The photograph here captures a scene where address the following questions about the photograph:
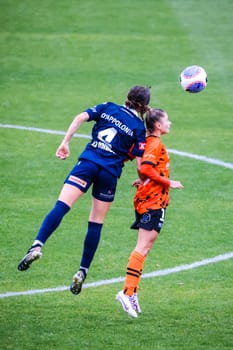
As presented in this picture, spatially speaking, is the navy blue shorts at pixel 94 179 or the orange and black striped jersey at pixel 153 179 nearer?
the orange and black striped jersey at pixel 153 179

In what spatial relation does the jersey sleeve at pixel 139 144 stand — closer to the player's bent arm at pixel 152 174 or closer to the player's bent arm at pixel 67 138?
the player's bent arm at pixel 152 174

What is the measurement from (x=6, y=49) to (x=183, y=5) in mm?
6614

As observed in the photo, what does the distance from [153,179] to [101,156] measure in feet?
2.11

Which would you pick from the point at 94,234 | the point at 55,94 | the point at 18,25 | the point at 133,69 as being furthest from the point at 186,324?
the point at 18,25

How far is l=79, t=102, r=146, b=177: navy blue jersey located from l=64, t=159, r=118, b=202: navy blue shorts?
0.06m

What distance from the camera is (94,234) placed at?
34.1 feet

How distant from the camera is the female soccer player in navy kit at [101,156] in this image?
33.3ft

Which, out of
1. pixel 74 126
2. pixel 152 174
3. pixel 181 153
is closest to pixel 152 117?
pixel 152 174

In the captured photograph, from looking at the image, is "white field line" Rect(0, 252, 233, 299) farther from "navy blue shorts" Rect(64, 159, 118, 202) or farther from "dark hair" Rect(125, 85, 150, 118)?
"dark hair" Rect(125, 85, 150, 118)

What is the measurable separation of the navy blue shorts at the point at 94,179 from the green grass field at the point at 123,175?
119cm

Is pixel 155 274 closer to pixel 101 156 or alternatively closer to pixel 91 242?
pixel 91 242

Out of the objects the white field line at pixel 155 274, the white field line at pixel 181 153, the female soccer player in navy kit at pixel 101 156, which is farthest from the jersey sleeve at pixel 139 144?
the white field line at pixel 181 153

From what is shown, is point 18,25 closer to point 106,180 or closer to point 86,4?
point 86,4

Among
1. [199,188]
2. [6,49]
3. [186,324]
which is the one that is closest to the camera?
[186,324]
